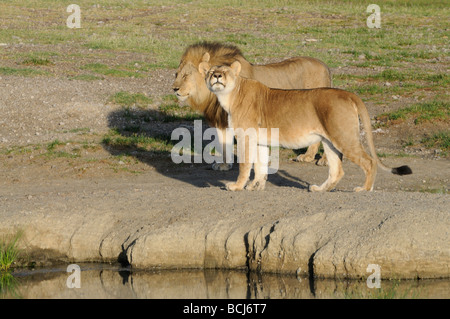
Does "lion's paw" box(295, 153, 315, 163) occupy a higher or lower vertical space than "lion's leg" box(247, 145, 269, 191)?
lower

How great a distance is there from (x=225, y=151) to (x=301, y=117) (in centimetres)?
241

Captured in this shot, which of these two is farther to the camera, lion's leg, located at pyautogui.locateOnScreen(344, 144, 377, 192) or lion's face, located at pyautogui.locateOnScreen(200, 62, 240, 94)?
lion's face, located at pyautogui.locateOnScreen(200, 62, 240, 94)

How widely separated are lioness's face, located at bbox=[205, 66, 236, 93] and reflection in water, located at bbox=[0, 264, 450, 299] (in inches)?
83.9

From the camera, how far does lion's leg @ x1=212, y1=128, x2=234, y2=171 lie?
9.77 m

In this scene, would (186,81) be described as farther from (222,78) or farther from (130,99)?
(130,99)

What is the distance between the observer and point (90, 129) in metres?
12.1

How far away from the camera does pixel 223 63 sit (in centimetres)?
938

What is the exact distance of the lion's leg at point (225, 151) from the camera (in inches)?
384

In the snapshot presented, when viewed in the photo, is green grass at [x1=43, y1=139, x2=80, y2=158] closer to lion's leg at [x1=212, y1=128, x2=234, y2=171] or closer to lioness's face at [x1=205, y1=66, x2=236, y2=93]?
lion's leg at [x1=212, y1=128, x2=234, y2=171]

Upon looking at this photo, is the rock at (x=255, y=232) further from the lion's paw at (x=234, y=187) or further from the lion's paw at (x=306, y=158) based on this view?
the lion's paw at (x=306, y=158)

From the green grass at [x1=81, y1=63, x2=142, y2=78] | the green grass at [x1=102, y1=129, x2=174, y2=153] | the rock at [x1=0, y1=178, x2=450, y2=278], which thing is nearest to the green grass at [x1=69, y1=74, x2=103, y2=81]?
the green grass at [x1=81, y1=63, x2=142, y2=78]
